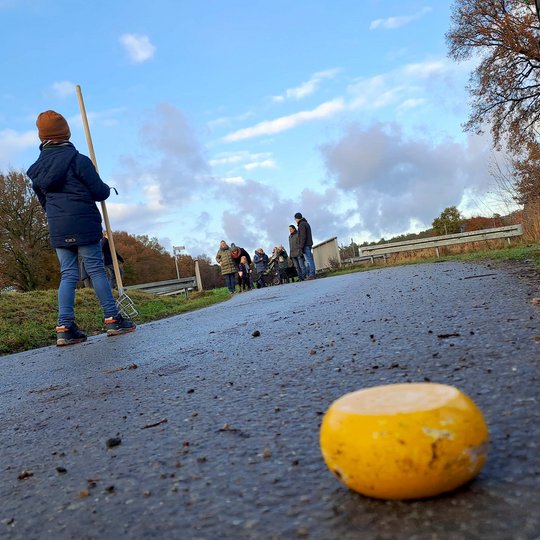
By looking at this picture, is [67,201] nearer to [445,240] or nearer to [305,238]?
[305,238]

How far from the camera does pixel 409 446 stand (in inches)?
50.4

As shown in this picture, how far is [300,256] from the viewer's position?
2100cm

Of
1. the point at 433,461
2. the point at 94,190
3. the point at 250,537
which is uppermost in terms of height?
the point at 94,190

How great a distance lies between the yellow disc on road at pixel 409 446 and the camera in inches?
50.4

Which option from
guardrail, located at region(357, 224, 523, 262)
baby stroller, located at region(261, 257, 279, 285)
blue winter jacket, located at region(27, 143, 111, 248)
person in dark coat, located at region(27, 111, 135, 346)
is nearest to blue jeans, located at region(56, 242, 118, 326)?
person in dark coat, located at region(27, 111, 135, 346)

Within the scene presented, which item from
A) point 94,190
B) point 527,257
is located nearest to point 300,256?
point 527,257

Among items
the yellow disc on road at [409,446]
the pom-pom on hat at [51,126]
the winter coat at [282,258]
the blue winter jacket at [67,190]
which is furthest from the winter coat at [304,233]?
the yellow disc on road at [409,446]

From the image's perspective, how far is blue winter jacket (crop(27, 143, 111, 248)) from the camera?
6.70 m

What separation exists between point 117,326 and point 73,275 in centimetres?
94

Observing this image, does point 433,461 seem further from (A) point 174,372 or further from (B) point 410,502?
(A) point 174,372

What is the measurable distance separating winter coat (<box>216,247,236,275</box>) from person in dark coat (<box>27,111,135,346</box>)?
14.3 m

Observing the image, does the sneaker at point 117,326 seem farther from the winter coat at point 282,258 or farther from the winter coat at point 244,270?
the winter coat at point 282,258

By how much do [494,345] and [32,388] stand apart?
3.36 meters

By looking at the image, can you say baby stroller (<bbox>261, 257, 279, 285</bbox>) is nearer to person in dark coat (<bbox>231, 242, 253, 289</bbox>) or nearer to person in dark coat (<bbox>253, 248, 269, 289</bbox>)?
person in dark coat (<bbox>253, 248, 269, 289</bbox>)
